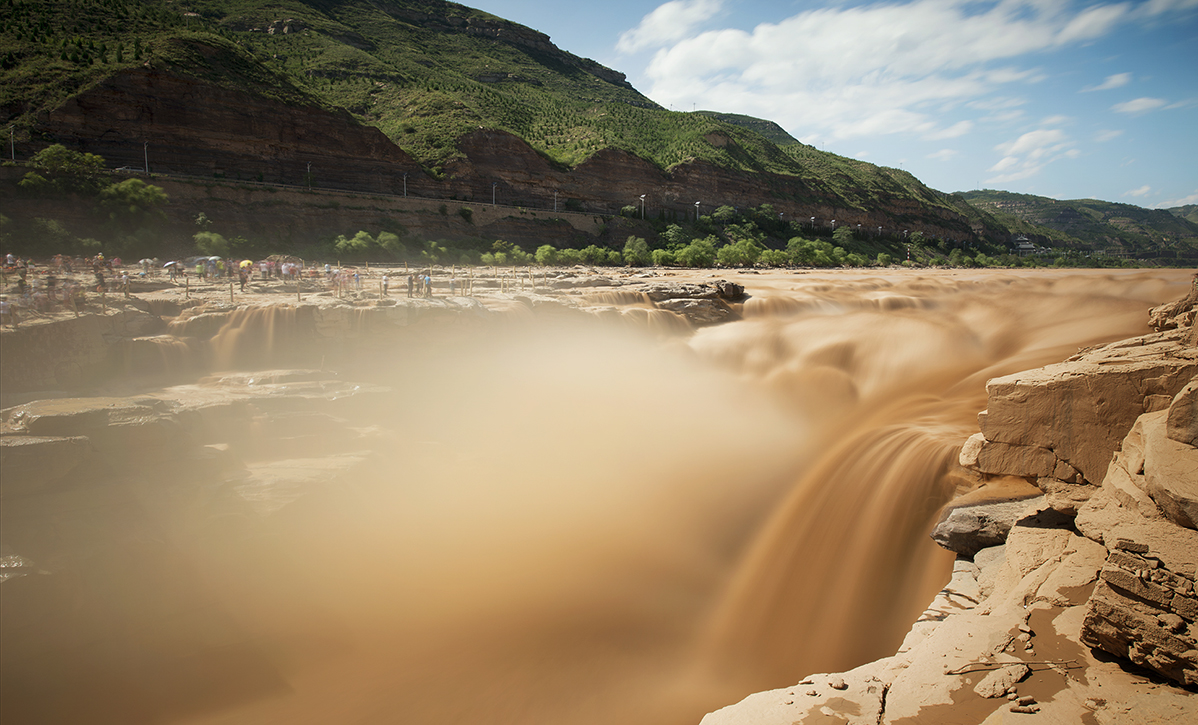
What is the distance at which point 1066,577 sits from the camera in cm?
491

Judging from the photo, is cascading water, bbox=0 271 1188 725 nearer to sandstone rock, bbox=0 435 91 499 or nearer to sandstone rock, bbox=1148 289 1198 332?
sandstone rock, bbox=0 435 91 499

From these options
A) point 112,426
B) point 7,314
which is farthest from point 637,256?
point 112,426

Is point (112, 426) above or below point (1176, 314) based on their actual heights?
below

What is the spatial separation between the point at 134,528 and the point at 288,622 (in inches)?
115

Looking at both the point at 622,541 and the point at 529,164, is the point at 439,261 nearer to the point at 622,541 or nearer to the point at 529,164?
the point at 529,164

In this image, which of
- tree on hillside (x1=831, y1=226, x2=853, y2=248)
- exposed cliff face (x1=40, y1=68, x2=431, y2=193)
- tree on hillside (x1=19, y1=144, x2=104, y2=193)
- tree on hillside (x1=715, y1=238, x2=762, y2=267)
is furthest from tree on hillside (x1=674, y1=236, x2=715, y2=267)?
tree on hillside (x1=19, y1=144, x2=104, y2=193)

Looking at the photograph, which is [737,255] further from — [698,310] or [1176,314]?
[1176,314]

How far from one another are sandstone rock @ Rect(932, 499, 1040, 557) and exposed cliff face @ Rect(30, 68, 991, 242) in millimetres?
52719

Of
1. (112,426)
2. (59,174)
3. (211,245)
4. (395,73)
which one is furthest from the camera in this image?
(395,73)

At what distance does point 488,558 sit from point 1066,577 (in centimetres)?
733

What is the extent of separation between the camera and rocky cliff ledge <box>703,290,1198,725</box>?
3742mm

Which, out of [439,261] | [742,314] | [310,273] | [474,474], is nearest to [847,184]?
[439,261]

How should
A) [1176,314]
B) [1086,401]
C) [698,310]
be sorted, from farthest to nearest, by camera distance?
[698,310] → [1176,314] → [1086,401]

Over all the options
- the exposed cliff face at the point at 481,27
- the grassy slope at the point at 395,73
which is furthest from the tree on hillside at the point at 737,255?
the exposed cliff face at the point at 481,27
